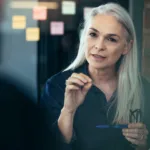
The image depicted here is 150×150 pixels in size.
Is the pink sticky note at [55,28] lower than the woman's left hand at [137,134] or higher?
higher

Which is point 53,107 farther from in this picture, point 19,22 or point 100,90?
point 19,22

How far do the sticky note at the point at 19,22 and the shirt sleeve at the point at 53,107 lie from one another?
388 millimetres

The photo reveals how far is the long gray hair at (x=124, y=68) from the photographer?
3.16m

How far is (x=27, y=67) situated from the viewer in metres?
3.17

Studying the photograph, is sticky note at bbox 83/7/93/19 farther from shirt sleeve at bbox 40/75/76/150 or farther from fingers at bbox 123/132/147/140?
fingers at bbox 123/132/147/140

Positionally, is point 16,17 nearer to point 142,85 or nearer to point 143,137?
point 142,85

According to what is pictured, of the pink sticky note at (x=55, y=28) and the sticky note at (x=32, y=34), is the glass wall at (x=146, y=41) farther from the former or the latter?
the sticky note at (x=32, y=34)

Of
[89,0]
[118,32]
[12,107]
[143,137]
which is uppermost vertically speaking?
[89,0]


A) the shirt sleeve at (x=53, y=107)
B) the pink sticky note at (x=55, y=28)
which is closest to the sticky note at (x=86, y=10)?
the pink sticky note at (x=55, y=28)

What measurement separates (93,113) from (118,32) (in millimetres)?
548

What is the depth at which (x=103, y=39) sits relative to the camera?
312 cm

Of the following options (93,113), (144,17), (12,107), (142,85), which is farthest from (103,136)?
(144,17)

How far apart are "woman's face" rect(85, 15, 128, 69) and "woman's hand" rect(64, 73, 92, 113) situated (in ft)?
0.36

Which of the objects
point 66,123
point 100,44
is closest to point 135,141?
point 66,123
